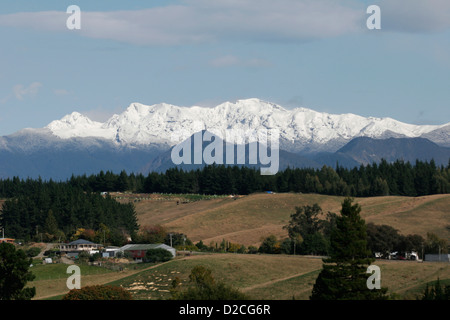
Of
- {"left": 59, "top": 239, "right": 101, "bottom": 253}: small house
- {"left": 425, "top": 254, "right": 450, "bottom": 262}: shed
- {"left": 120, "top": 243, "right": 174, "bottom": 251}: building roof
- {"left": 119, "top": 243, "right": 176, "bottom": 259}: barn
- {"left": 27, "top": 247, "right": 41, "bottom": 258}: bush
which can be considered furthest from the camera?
{"left": 59, "top": 239, "right": 101, "bottom": 253}: small house

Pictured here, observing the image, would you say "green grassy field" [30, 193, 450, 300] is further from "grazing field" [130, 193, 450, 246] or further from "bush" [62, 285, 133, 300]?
"bush" [62, 285, 133, 300]

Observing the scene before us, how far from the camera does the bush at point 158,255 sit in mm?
105438

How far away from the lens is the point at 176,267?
311ft

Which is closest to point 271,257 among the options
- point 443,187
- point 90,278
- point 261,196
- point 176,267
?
point 176,267

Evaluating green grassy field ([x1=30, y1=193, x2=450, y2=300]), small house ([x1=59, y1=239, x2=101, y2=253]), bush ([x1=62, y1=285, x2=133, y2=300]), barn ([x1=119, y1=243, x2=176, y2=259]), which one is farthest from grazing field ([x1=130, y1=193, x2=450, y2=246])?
bush ([x1=62, y1=285, x2=133, y2=300])

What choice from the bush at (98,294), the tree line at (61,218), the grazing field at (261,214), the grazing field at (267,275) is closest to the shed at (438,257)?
the grazing field at (267,275)

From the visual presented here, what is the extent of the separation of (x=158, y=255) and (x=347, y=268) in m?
52.8

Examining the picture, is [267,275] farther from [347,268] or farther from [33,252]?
[33,252]

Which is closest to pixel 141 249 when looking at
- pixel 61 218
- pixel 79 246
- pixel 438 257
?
pixel 79 246

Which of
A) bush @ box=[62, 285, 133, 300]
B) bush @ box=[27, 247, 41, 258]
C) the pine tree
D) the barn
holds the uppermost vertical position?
the pine tree

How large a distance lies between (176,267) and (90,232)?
4991 centimetres

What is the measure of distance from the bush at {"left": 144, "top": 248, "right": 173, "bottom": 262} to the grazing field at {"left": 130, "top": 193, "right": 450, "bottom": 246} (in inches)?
1214

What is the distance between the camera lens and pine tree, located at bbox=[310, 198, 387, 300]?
182 ft
